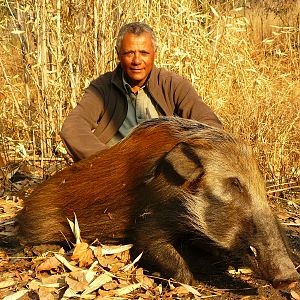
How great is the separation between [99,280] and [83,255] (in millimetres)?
240

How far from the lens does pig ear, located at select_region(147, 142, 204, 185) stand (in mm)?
2992

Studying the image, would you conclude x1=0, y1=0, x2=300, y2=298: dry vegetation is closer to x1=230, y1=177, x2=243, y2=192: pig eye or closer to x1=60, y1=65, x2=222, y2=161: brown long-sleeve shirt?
x1=60, y1=65, x2=222, y2=161: brown long-sleeve shirt

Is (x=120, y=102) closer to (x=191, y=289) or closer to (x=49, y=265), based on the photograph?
(x=49, y=265)

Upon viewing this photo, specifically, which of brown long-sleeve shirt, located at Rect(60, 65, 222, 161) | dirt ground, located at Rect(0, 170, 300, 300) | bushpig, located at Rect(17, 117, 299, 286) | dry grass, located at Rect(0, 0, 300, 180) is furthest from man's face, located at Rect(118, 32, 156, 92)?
dirt ground, located at Rect(0, 170, 300, 300)

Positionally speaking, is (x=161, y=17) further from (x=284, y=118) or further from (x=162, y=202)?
(x=162, y=202)

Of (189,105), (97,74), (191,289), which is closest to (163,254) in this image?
(191,289)

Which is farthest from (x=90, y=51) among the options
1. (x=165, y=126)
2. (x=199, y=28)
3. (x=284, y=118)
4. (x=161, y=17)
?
(x=165, y=126)

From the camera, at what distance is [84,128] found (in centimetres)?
389

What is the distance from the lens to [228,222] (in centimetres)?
292

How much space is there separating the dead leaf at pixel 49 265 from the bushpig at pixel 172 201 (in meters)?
0.19

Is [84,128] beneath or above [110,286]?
above

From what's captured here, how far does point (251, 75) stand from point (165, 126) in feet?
11.2

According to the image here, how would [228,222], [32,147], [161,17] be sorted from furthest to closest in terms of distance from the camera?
1. [161,17]
2. [32,147]
3. [228,222]

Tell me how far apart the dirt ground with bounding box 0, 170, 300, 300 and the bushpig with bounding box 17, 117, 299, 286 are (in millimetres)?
91
